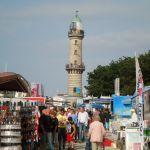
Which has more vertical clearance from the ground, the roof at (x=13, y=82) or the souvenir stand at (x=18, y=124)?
the roof at (x=13, y=82)

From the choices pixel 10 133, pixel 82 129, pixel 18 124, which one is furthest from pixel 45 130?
pixel 82 129

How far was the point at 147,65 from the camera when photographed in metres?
69.4

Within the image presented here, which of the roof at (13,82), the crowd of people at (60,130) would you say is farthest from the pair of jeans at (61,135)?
the roof at (13,82)

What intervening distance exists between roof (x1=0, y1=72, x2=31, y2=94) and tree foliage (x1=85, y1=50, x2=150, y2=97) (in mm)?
52813

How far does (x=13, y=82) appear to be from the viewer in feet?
48.0

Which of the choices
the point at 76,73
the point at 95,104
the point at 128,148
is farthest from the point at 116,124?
the point at 76,73

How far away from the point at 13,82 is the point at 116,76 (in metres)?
67.2

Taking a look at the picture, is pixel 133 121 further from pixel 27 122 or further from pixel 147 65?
pixel 147 65

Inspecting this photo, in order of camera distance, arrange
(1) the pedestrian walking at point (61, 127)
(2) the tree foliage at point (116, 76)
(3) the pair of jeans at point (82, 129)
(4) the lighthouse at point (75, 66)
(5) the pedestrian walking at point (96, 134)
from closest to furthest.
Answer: (5) the pedestrian walking at point (96, 134), (1) the pedestrian walking at point (61, 127), (3) the pair of jeans at point (82, 129), (2) the tree foliage at point (116, 76), (4) the lighthouse at point (75, 66)

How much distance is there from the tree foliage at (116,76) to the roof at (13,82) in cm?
5281

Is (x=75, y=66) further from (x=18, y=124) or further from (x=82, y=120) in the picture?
(x=18, y=124)

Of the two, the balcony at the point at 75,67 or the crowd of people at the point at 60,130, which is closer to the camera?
the crowd of people at the point at 60,130

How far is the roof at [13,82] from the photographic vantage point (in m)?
13.7

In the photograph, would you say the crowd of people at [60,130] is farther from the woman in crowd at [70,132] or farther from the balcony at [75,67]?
the balcony at [75,67]
